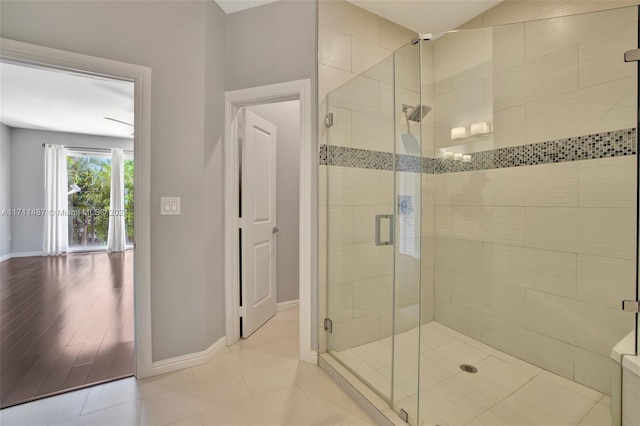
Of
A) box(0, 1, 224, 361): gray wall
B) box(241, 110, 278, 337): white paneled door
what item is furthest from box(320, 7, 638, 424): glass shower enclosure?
box(0, 1, 224, 361): gray wall

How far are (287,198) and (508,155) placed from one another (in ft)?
6.78

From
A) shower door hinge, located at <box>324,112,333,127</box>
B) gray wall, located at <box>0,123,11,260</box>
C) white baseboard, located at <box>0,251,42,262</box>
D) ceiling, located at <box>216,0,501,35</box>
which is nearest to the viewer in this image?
shower door hinge, located at <box>324,112,333,127</box>

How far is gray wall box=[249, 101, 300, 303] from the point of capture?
3.08 metres

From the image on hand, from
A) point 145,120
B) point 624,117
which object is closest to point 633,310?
point 624,117

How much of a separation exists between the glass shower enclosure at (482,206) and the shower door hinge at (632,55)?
37mm

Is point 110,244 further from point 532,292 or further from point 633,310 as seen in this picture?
point 633,310

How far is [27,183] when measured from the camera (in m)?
5.59

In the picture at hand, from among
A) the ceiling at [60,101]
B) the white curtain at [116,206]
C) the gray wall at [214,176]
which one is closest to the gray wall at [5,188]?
the ceiling at [60,101]

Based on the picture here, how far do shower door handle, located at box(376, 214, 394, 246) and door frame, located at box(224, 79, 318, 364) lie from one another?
47 centimetres

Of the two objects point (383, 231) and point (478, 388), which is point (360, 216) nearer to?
point (383, 231)

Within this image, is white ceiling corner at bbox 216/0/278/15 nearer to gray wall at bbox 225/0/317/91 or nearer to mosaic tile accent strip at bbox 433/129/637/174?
gray wall at bbox 225/0/317/91

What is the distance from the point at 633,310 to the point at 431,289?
1.02 m

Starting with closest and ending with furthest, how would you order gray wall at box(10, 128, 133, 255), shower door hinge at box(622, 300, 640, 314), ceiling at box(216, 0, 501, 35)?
shower door hinge at box(622, 300, 640, 314), ceiling at box(216, 0, 501, 35), gray wall at box(10, 128, 133, 255)

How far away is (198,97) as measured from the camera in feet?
6.51
